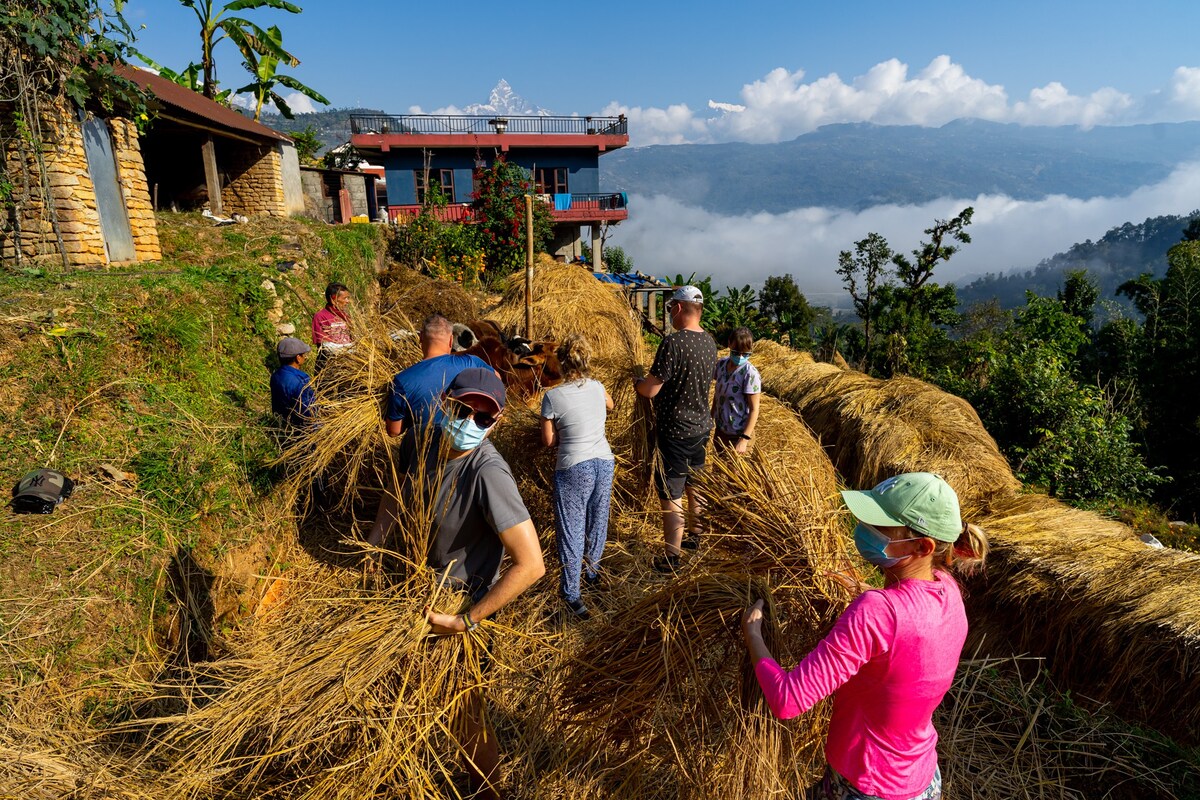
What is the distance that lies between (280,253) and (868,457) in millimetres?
7952

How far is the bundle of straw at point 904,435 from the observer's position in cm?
584

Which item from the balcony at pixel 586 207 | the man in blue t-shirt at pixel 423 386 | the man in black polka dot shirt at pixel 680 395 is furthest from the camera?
the balcony at pixel 586 207

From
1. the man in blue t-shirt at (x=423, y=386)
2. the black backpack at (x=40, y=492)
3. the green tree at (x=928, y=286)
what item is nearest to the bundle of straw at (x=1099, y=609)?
the man in blue t-shirt at (x=423, y=386)

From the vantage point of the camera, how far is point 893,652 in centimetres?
151

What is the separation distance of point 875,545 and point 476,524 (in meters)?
1.30

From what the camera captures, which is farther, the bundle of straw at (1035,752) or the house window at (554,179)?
the house window at (554,179)

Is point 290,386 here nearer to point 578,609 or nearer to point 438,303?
point 578,609

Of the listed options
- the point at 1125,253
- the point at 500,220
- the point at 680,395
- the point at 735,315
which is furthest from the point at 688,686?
the point at 1125,253

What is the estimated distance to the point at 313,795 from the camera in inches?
77.8

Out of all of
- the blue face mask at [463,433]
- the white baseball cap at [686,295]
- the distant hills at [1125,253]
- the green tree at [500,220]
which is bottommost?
the distant hills at [1125,253]

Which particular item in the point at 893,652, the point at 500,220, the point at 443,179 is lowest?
the point at 893,652

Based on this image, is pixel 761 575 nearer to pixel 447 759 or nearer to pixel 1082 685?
pixel 447 759

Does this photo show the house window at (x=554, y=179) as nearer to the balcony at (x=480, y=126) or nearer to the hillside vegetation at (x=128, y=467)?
the balcony at (x=480, y=126)

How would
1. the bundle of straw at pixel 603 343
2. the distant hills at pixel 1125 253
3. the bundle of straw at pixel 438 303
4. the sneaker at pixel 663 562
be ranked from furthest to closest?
the distant hills at pixel 1125 253
the bundle of straw at pixel 438 303
the bundle of straw at pixel 603 343
the sneaker at pixel 663 562
